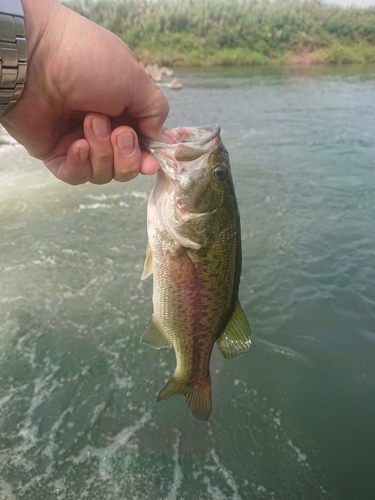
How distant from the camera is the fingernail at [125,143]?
2.24 m

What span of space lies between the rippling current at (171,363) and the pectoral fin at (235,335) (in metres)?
1.82

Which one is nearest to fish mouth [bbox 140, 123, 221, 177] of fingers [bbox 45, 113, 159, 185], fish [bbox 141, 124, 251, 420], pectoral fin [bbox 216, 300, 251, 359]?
fish [bbox 141, 124, 251, 420]

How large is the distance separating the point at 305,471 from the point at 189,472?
1.09 meters

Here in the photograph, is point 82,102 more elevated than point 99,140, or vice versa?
point 82,102

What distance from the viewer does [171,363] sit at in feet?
15.8

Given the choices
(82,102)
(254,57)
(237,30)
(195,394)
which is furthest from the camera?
(237,30)

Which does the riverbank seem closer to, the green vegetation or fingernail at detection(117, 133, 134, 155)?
the green vegetation

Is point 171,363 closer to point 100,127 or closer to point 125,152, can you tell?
point 125,152

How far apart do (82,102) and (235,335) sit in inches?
65.6

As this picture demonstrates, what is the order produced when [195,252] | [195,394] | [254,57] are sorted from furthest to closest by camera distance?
1. [254,57]
2. [195,394]
3. [195,252]

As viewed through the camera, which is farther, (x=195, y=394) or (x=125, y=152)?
(x=195, y=394)

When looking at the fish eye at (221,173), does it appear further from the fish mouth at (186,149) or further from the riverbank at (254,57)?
the riverbank at (254,57)

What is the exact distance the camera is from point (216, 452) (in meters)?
3.95

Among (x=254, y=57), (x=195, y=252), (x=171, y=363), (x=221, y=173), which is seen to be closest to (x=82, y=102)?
(x=221, y=173)
